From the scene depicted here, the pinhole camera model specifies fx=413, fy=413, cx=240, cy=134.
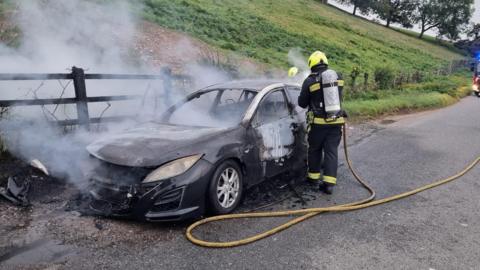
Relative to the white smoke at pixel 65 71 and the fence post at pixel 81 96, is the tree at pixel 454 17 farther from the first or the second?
the fence post at pixel 81 96

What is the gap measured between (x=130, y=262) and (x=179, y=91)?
5.26 m

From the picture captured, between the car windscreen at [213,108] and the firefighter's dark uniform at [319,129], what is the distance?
76 cm

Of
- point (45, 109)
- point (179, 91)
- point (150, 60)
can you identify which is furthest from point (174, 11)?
point (45, 109)

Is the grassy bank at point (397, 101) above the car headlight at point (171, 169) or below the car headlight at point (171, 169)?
above

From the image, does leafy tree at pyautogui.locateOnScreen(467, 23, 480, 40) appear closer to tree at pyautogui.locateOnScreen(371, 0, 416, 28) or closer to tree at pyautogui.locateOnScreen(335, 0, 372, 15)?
tree at pyautogui.locateOnScreen(371, 0, 416, 28)

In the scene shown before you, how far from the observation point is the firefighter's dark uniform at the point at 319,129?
526 cm

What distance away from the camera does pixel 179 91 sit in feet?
27.1

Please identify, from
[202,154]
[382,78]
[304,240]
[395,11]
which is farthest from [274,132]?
[395,11]

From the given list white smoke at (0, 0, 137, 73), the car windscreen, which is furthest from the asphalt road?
white smoke at (0, 0, 137, 73)

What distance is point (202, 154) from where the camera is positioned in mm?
4082

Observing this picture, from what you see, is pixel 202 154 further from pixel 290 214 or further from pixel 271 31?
pixel 271 31

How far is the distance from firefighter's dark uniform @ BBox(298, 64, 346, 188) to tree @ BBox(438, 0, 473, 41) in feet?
258

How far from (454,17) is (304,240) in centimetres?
8187

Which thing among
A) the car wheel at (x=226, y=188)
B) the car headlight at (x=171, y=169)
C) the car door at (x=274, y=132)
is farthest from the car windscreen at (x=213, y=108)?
the car headlight at (x=171, y=169)
